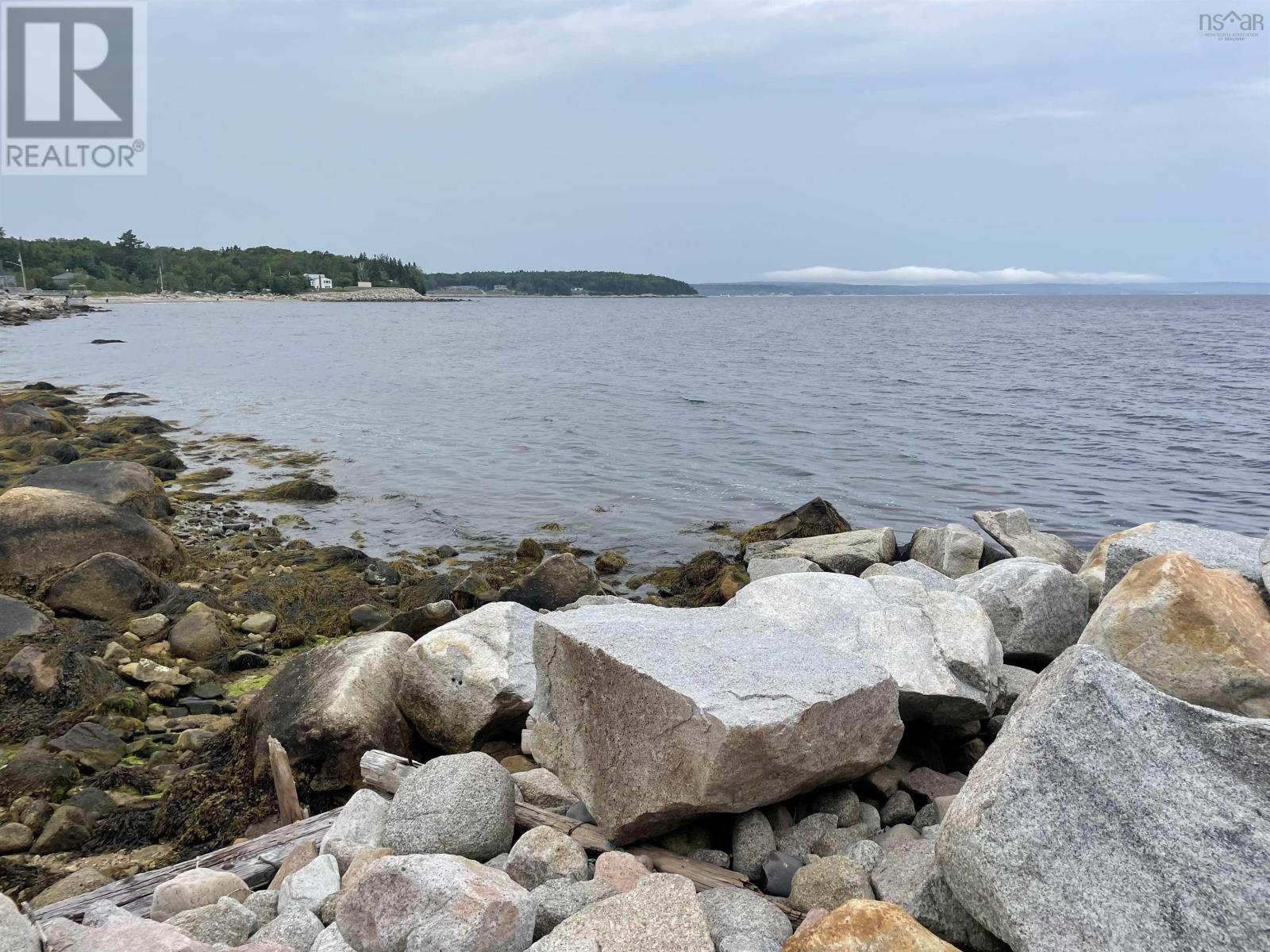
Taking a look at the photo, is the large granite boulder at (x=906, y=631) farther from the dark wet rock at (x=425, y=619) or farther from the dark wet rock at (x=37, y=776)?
the dark wet rock at (x=37, y=776)

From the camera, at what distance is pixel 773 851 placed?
4719 millimetres

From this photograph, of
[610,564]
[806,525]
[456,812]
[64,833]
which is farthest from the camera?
[806,525]

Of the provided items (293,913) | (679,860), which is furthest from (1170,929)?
(293,913)

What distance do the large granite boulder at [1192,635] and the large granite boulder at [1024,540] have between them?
687 cm

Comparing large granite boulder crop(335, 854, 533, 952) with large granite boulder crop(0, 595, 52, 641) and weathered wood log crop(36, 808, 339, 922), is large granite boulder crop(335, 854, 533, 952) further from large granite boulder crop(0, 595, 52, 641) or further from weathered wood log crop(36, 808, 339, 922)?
large granite boulder crop(0, 595, 52, 641)

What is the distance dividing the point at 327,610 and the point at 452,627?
172 inches

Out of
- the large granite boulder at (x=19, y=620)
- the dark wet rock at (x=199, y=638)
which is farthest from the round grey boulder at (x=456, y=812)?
the large granite boulder at (x=19, y=620)

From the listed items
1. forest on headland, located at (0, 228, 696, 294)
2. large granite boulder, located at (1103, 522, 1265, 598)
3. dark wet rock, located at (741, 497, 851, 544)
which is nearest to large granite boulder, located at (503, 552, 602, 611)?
dark wet rock, located at (741, 497, 851, 544)

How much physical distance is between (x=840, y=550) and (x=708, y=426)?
13.8 m

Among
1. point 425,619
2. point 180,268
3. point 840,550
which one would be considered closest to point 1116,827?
point 425,619

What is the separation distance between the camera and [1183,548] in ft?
21.1

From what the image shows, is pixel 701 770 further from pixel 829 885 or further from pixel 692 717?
pixel 829 885

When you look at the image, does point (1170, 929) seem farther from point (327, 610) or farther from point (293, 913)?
point (327, 610)

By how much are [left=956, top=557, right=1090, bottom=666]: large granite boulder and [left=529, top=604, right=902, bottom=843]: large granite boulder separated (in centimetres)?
268
